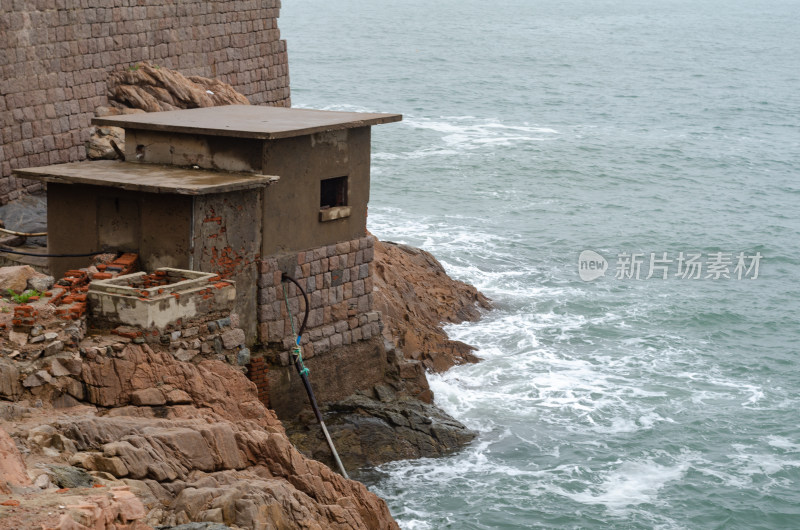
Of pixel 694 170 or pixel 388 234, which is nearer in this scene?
pixel 388 234

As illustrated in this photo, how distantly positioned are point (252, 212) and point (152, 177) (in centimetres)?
142

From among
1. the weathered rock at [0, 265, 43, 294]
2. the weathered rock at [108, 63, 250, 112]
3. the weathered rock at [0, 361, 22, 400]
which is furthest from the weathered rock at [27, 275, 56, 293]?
the weathered rock at [108, 63, 250, 112]

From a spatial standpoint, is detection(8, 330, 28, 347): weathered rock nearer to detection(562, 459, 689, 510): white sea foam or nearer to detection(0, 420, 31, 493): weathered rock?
detection(0, 420, 31, 493): weathered rock

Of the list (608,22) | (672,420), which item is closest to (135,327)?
(672,420)

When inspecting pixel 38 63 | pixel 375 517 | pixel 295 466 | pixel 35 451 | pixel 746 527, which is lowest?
pixel 746 527

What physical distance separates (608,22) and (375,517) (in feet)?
400

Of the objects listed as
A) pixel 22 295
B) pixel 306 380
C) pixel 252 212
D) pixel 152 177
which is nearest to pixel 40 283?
pixel 22 295

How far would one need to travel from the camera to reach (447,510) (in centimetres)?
1714

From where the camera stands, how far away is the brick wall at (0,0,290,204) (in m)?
22.4

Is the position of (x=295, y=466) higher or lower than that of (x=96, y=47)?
lower

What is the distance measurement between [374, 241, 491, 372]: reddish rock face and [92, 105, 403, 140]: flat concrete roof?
4245 mm

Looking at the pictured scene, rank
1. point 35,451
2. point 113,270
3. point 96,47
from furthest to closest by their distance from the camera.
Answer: point 96,47 < point 113,270 < point 35,451

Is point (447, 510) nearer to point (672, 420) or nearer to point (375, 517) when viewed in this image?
point (375, 517)

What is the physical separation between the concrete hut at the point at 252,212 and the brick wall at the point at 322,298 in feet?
0.07
